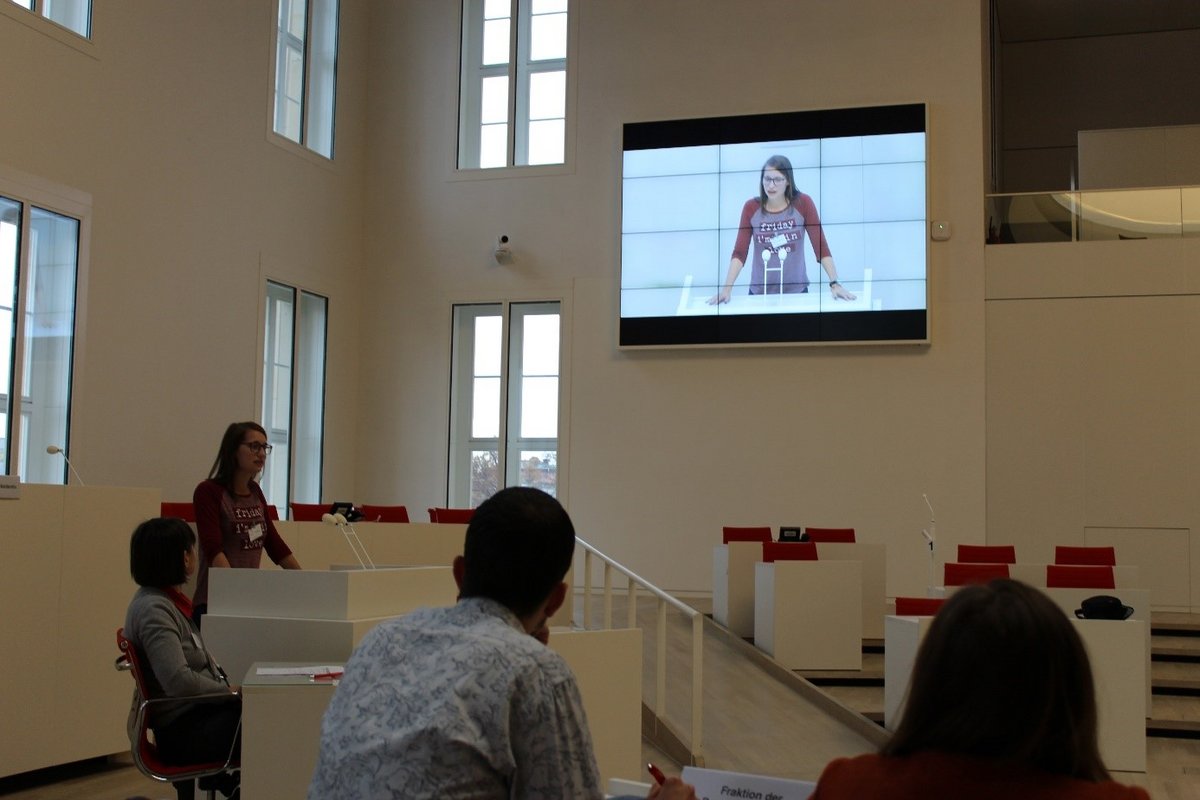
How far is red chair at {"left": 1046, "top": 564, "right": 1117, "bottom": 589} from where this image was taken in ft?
24.0

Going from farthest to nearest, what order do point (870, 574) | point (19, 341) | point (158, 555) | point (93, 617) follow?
1. point (870, 574)
2. point (19, 341)
3. point (93, 617)
4. point (158, 555)

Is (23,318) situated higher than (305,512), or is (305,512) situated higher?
(23,318)

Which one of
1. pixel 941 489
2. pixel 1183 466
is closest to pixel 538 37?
pixel 941 489

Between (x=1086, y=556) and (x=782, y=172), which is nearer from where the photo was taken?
(x=1086, y=556)

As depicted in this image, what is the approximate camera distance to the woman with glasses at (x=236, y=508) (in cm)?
453

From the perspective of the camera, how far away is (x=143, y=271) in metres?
9.12

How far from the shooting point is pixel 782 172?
11508 mm

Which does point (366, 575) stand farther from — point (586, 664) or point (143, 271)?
point (143, 271)

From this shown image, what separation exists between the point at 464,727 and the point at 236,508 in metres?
3.40

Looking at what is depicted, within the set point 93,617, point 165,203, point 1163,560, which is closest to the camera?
point 93,617

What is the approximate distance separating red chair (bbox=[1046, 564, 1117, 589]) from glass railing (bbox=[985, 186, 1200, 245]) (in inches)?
185

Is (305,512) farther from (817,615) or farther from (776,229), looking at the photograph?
(776,229)

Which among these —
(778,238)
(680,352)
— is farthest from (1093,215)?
(680,352)

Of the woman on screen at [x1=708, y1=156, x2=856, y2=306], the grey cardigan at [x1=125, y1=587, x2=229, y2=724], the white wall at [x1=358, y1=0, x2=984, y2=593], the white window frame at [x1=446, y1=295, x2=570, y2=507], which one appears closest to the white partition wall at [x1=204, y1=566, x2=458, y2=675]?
the grey cardigan at [x1=125, y1=587, x2=229, y2=724]
